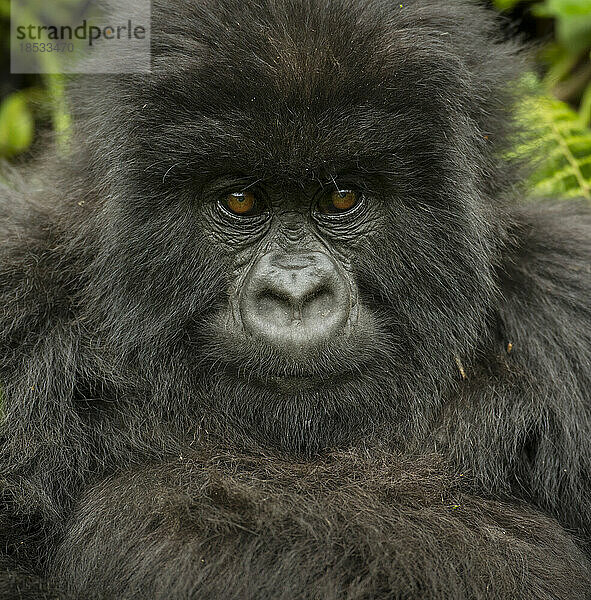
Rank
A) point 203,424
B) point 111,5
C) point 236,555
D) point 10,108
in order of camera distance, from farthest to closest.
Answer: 1. point 10,108
2. point 111,5
3. point 203,424
4. point 236,555

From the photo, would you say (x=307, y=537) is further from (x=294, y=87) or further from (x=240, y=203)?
(x=294, y=87)

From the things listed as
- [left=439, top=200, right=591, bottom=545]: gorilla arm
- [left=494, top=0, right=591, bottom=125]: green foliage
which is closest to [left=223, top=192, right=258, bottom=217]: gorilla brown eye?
[left=439, top=200, right=591, bottom=545]: gorilla arm

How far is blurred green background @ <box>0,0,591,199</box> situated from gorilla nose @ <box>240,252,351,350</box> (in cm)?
130

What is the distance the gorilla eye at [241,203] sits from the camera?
3328 mm

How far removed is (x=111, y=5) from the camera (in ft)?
13.0

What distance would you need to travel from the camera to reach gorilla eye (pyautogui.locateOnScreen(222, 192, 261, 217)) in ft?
10.9

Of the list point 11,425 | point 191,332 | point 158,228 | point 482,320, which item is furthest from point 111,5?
point 482,320

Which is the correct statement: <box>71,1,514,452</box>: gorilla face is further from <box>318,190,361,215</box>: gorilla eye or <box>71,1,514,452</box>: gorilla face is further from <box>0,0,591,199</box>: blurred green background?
<box>0,0,591,199</box>: blurred green background

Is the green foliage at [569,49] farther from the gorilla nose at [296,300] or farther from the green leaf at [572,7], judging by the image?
the gorilla nose at [296,300]

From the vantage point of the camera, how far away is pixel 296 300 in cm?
310

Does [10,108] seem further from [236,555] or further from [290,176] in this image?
[236,555]

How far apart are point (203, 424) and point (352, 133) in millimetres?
1285
